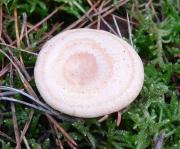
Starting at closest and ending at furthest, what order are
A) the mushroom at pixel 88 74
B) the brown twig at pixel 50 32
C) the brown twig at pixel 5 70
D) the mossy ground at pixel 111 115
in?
the mushroom at pixel 88 74
the mossy ground at pixel 111 115
the brown twig at pixel 5 70
the brown twig at pixel 50 32

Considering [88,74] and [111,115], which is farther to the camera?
[111,115]

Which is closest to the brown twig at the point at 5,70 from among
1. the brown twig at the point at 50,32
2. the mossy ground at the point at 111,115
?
the mossy ground at the point at 111,115

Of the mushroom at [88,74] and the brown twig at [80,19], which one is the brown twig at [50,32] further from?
the mushroom at [88,74]

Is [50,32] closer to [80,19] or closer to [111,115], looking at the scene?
[80,19]

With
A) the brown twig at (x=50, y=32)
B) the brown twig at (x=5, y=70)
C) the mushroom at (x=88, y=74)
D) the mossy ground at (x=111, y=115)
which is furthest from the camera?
the brown twig at (x=50, y=32)

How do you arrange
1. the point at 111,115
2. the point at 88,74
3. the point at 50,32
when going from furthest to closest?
1. the point at 50,32
2. the point at 111,115
3. the point at 88,74

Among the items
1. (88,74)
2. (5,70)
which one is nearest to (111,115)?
(88,74)

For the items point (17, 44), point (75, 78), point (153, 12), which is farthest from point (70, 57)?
point (153, 12)

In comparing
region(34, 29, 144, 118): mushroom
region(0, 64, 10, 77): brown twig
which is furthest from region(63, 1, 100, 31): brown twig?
region(0, 64, 10, 77): brown twig

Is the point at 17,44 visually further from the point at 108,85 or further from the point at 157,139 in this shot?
the point at 157,139

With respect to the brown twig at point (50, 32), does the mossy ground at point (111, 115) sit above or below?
below
